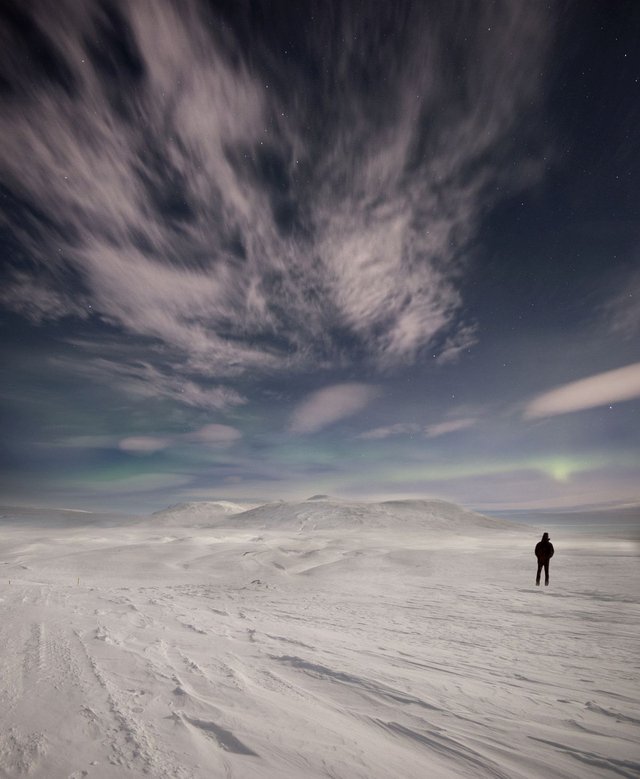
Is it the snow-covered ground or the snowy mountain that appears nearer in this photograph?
the snow-covered ground

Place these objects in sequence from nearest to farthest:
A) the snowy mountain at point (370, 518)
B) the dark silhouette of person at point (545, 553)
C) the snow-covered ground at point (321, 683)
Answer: the snow-covered ground at point (321, 683) → the dark silhouette of person at point (545, 553) → the snowy mountain at point (370, 518)

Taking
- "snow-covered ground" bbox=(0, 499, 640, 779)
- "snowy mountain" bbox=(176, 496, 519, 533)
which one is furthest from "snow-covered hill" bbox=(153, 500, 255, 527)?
"snow-covered ground" bbox=(0, 499, 640, 779)

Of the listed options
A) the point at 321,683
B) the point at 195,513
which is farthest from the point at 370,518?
the point at 321,683

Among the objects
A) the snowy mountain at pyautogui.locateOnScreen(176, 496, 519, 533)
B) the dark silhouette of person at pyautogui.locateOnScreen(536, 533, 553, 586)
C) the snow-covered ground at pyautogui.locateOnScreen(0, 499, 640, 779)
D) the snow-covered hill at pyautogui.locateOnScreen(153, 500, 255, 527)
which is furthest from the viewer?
the snow-covered hill at pyautogui.locateOnScreen(153, 500, 255, 527)

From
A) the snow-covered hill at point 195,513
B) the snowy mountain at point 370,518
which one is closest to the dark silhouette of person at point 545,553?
the snowy mountain at point 370,518

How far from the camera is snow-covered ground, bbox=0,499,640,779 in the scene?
3.01m

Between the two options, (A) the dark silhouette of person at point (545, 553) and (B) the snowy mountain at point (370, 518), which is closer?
(A) the dark silhouette of person at point (545, 553)

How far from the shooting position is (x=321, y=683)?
181 inches

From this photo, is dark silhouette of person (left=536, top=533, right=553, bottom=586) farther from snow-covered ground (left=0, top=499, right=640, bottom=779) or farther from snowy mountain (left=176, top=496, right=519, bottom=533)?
snowy mountain (left=176, top=496, right=519, bottom=533)

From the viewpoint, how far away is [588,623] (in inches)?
320

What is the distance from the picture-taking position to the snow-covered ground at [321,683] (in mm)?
3014

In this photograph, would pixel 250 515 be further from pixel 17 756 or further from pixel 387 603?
pixel 17 756

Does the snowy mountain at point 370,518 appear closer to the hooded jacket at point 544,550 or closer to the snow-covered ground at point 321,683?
the hooded jacket at point 544,550

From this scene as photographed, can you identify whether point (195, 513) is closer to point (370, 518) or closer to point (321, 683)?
point (370, 518)
